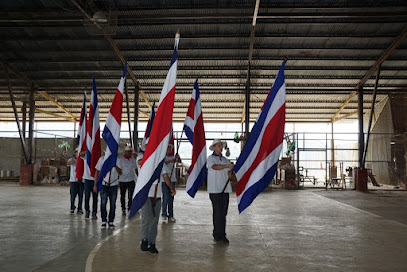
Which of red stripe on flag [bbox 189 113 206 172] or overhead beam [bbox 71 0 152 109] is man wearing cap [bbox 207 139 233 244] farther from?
overhead beam [bbox 71 0 152 109]

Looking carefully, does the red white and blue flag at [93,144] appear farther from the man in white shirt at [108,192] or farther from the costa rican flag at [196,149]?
the costa rican flag at [196,149]

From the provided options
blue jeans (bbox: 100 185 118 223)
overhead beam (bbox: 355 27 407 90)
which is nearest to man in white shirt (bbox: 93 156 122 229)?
blue jeans (bbox: 100 185 118 223)

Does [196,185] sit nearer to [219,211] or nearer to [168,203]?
[219,211]

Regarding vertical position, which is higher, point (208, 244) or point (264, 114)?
point (264, 114)

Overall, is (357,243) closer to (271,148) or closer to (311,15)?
(271,148)

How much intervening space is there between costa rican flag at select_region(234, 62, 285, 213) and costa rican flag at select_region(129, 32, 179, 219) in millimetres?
1240

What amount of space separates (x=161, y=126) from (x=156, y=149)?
33 cm

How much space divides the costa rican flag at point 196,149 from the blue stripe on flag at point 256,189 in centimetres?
132

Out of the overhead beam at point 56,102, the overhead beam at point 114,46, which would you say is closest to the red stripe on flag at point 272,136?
the overhead beam at point 114,46

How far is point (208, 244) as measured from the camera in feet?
21.0

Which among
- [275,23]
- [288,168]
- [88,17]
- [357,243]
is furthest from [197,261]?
[288,168]

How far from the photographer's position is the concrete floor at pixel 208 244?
5.12m

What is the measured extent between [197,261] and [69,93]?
21271mm

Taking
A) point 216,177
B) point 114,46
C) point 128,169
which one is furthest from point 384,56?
point 216,177
